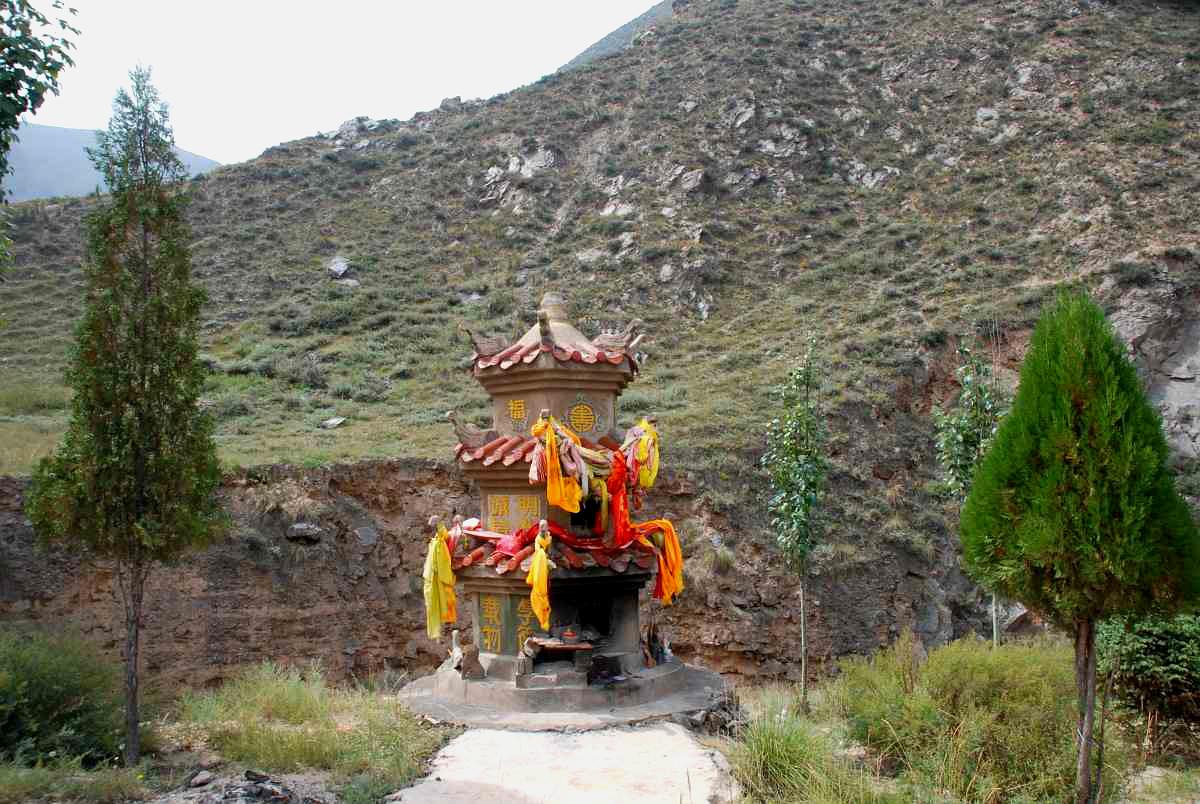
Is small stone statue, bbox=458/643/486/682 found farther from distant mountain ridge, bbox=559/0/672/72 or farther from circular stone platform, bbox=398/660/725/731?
distant mountain ridge, bbox=559/0/672/72

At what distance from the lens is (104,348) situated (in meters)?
9.16

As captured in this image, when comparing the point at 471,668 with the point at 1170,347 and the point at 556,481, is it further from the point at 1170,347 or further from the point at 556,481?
the point at 1170,347

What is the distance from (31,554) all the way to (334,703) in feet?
29.7

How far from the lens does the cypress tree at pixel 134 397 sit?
8961 mm

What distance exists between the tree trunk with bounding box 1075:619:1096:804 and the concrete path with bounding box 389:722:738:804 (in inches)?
103

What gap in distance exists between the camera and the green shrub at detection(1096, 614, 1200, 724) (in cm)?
968

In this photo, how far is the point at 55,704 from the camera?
8.85 meters

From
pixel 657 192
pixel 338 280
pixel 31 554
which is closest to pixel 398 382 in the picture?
pixel 338 280

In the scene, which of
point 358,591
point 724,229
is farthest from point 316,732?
point 724,229

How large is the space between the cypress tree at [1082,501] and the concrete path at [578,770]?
114 inches

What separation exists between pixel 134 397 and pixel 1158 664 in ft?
37.6

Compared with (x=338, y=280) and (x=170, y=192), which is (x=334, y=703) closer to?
(x=170, y=192)

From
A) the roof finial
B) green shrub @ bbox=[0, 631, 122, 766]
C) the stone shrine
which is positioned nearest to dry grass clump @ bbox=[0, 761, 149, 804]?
green shrub @ bbox=[0, 631, 122, 766]

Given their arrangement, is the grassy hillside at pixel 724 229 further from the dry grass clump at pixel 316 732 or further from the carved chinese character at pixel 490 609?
the dry grass clump at pixel 316 732
